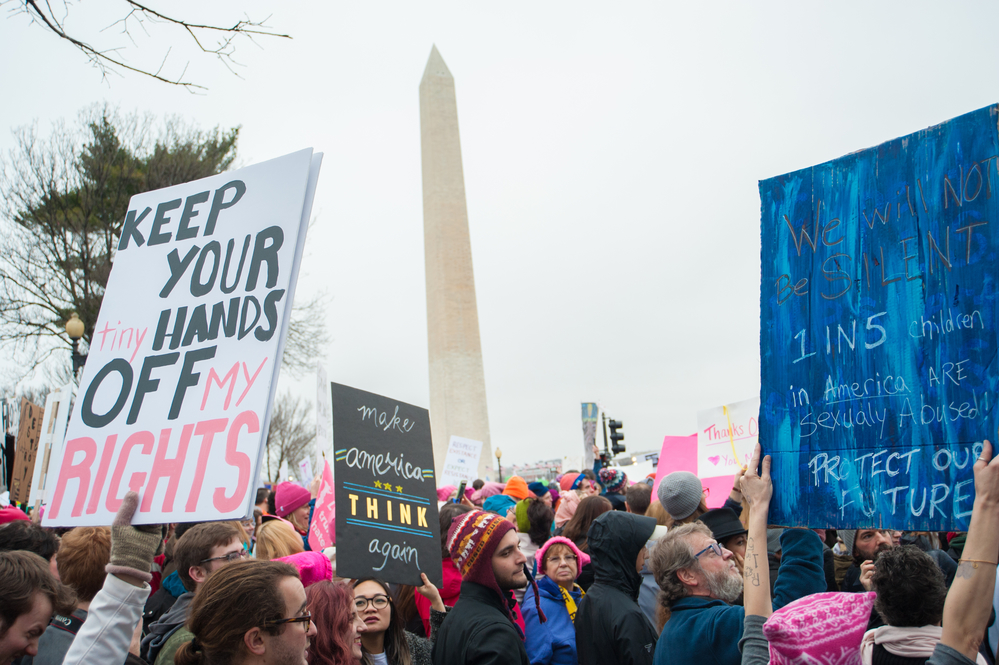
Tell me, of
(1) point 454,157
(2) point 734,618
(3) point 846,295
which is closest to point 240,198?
(3) point 846,295

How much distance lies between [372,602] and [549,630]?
3.23 feet

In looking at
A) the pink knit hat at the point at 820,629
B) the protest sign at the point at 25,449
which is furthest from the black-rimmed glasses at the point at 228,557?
the protest sign at the point at 25,449

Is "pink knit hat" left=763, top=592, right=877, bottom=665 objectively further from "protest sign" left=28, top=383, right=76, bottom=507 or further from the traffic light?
the traffic light

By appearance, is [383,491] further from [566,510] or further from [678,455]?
[678,455]

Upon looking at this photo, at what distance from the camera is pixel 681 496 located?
4.07m

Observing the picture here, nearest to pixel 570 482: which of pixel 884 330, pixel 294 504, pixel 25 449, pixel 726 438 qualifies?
pixel 726 438

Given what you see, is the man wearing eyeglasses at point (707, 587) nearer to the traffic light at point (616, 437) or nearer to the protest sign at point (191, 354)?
the protest sign at point (191, 354)

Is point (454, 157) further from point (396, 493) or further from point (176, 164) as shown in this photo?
point (396, 493)

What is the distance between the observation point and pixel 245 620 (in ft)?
6.47

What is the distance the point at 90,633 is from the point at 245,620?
0.50 metres

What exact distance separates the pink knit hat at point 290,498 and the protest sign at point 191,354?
142 inches

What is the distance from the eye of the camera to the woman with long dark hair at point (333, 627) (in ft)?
9.12

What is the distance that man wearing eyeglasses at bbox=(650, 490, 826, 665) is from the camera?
8.22ft

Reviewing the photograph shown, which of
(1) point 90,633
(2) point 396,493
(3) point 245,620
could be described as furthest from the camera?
(2) point 396,493
